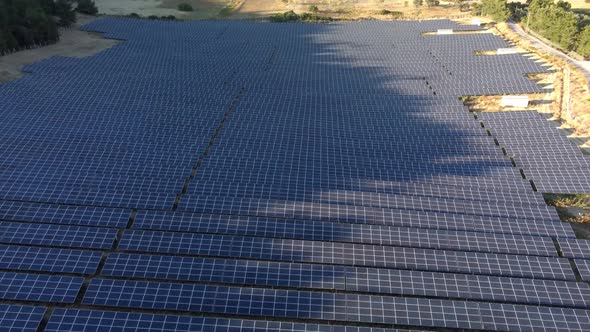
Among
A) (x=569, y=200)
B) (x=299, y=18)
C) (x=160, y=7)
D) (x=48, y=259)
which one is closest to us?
(x=48, y=259)

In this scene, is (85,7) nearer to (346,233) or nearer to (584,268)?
(346,233)

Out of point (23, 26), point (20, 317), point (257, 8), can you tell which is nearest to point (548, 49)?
point (257, 8)

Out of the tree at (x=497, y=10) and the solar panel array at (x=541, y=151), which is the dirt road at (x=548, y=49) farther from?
the solar panel array at (x=541, y=151)

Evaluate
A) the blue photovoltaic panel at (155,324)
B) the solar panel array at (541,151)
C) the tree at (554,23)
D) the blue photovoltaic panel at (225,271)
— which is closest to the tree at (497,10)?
the tree at (554,23)

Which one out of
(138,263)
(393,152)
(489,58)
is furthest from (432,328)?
(489,58)

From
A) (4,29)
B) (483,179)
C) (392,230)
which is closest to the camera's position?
(392,230)

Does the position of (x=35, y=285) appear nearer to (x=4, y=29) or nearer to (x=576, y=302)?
(x=576, y=302)
